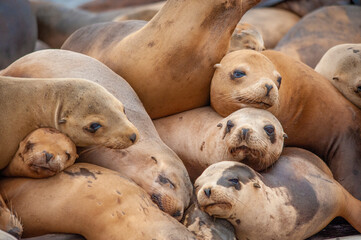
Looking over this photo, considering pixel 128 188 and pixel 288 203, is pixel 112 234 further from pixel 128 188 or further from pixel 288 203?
pixel 288 203

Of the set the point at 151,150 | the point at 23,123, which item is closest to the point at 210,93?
the point at 151,150

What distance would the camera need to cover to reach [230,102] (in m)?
3.89

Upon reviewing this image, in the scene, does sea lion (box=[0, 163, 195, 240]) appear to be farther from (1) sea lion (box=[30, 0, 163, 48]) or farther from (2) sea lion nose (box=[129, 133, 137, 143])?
(1) sea lion (box=[30, 0, 163, 48])

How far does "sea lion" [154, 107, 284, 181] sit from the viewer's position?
11.4 feet

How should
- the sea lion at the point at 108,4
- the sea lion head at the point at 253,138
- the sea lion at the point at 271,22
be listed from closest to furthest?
the sea lion head at the point at 253,138, the sea lion at the point at 271,22, the sea lion at the point at 108,4

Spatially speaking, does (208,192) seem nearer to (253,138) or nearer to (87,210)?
(253,138)

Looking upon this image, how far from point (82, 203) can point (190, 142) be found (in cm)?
115

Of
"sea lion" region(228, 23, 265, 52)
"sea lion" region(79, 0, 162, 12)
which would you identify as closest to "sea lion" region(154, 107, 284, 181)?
"sea lion" region(228, 23, 265, 52)

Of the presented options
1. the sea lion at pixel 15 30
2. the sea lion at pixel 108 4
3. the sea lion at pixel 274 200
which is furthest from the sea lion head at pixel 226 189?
the sea lion at pixel 108 4

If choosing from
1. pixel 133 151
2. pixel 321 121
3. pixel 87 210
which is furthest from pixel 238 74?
A: pixel 87 210

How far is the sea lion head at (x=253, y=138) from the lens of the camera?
3.46 meters

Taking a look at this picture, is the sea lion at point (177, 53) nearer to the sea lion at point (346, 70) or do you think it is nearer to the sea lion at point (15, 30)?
the sea lion at point (346, 70)

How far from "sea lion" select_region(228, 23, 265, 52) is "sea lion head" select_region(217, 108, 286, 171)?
0.91 m

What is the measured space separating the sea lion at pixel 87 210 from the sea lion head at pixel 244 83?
Answer: 41.2 inches
